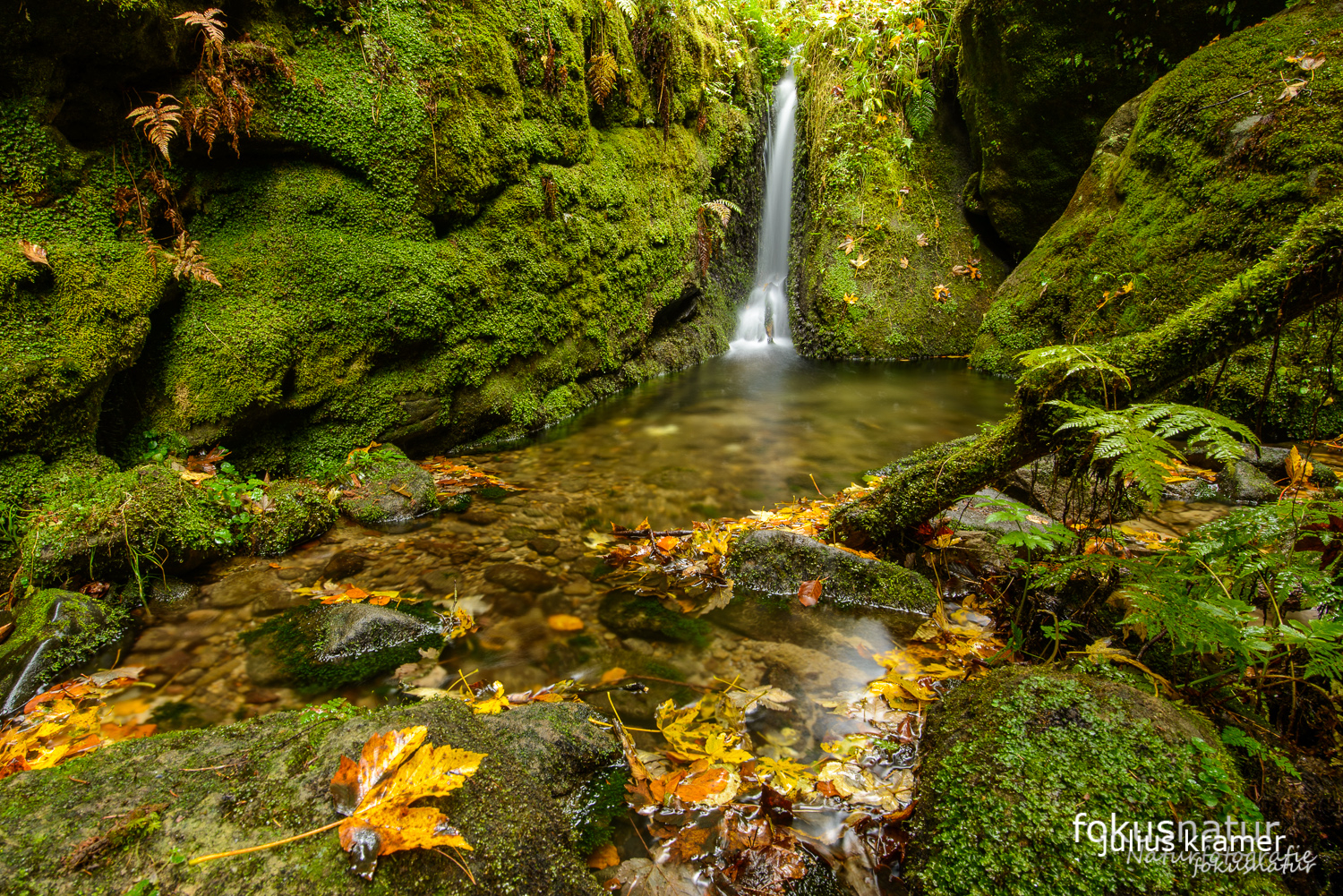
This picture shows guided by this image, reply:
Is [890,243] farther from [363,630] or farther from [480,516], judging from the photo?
[363,630]

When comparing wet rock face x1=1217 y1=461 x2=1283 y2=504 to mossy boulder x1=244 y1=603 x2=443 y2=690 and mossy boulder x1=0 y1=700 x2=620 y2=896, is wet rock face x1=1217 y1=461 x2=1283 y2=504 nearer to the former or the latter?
mossy boulder x1=0 y1=700 x2=620 y2=896

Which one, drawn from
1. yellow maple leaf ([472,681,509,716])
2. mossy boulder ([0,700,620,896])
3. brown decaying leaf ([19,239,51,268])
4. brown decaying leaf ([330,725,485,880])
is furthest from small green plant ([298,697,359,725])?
brown decaying leaf ([19,239,51,268])

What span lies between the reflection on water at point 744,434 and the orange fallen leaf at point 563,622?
1.17m

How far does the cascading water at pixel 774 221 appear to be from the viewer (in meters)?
12.2

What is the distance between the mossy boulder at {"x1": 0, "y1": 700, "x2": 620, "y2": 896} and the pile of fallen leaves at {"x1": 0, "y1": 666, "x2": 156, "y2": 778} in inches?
31.5

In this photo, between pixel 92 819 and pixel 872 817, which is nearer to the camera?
pixel 92 819

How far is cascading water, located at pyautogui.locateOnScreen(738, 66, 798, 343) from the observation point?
12.2m

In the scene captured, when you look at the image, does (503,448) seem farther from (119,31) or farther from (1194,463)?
(1194,463)

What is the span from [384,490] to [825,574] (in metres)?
3.13

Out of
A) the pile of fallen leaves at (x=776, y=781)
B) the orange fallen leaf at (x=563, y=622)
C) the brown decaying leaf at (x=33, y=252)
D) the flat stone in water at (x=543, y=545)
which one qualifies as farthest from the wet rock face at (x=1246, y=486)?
the brown decaying leaf at (x=33, y=252)

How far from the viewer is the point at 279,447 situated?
415cm

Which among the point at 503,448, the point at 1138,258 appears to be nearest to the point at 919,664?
the point at 503,448

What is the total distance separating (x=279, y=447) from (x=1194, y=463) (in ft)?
23.3

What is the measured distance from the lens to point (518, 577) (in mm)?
3146
